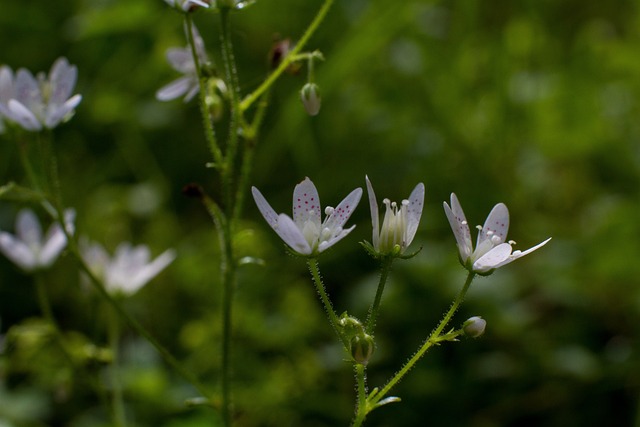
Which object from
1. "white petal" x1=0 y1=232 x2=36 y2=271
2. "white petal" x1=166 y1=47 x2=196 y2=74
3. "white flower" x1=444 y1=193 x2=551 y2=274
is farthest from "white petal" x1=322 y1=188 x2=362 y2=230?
"white petal" x1=0 y1=232 x2=36 y2=271

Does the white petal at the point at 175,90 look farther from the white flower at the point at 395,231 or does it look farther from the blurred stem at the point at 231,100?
the white flower at the point at 395,231

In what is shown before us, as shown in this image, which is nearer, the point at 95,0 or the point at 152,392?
the point at 152,392

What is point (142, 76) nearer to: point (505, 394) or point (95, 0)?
point (95, 0)

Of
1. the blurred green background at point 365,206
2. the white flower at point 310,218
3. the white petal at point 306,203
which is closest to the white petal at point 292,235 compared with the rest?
the white flower at point 310,218

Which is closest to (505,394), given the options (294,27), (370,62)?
(370,62)

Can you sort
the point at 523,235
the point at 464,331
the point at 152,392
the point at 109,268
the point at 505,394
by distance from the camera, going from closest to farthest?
the point at 464,331
the point at 109,268
the point at 152,392
the point at 505,394
the point at 523,235

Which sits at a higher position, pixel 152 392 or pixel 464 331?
pixel 464 331

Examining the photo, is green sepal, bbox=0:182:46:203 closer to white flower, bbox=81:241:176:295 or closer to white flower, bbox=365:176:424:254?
white flower, bbox=81:241:176:295

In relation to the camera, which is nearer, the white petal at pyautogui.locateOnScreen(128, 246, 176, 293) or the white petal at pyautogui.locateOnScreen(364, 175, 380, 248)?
the white petal at pyautogui.locateOnScreen(364, 175, 380, 248)
